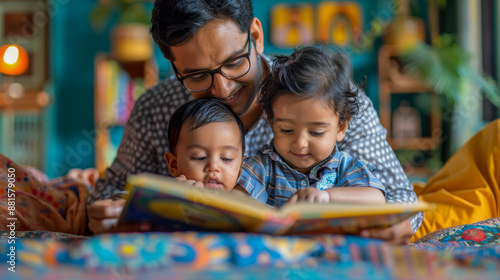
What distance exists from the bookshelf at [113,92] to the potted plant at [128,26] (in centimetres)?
11

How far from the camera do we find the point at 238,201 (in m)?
0.79

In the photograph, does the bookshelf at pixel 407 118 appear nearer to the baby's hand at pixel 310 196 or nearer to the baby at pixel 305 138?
the baby at pixel 305 138

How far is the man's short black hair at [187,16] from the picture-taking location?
1346mm

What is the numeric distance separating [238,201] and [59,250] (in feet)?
0.89

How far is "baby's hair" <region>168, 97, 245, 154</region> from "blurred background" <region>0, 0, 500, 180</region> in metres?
2.74

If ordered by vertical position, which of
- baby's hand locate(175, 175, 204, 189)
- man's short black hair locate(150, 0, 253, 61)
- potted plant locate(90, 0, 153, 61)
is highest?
potted plant locate(90, 0, 153, 61)

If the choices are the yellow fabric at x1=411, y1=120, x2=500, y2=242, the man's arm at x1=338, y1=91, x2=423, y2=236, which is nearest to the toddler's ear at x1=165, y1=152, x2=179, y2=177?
the man's arm at x1=338, y1=91, x2=423, y2=236

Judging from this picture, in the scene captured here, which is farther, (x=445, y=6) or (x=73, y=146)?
(x=73, y=146)

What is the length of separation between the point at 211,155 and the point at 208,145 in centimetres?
3

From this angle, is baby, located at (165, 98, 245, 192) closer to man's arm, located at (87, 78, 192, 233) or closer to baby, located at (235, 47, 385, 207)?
baby, located at (235, 47, 385, 207)

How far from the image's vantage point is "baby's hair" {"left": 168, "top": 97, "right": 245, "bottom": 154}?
4.26 feet

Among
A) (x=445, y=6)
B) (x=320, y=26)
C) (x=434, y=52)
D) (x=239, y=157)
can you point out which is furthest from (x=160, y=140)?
(x=445, y=6)

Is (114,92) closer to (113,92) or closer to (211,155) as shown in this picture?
(113,92)

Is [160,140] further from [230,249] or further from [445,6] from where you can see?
[445,6]
